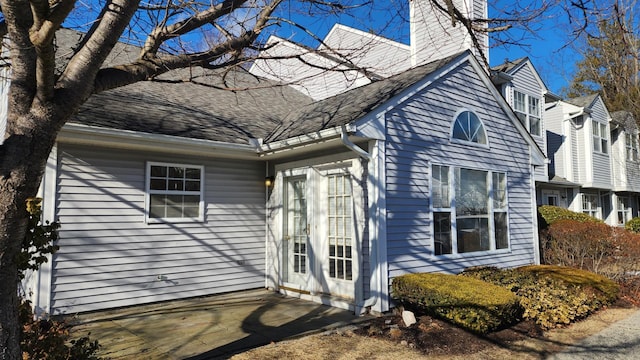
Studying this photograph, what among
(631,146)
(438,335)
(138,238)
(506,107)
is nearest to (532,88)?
(506,107)

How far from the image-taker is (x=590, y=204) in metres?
18.0

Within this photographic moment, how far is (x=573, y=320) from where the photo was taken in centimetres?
639

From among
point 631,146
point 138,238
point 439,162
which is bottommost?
point 138,238

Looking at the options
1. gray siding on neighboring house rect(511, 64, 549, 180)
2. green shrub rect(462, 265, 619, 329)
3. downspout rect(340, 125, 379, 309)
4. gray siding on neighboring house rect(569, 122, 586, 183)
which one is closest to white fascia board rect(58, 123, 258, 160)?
downspout rect(340, 125, 379, 309)

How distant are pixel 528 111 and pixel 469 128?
285 inches

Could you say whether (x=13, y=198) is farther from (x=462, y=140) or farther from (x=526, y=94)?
(x=526, y=94)

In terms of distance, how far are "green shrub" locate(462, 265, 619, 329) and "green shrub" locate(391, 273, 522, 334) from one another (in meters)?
0.36

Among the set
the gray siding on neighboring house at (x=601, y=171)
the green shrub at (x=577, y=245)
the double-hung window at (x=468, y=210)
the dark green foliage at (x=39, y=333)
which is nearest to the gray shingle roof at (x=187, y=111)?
the dark green foliage at (x=39, y=333)

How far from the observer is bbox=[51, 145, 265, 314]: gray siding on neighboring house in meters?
6.51

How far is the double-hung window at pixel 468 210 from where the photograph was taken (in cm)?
770

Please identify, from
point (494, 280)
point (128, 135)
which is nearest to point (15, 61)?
point (128, 135)

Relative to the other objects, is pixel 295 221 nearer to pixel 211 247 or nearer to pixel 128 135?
pixel 211 247

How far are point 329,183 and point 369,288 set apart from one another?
6.58 ft

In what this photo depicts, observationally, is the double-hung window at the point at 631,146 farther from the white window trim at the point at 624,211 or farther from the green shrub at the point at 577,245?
the green shrub at the point at 577,245
